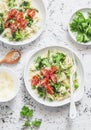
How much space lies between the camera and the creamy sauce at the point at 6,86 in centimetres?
492

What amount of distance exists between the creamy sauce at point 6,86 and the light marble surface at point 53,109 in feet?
0.21

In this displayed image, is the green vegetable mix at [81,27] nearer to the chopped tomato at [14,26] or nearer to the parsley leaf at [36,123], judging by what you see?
the chopped tomato at [14,26]

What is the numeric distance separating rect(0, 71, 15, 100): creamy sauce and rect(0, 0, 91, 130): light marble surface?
7cm

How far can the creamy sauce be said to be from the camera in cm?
492

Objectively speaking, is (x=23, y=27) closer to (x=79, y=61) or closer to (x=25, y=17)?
(x=25, y=17)

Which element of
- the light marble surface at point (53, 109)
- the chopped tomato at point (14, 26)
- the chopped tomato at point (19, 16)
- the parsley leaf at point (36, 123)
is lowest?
the parsley leaf at point (36, 123)

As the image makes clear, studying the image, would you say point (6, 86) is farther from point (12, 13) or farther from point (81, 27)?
point (81, 27)

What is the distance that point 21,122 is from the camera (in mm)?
4988

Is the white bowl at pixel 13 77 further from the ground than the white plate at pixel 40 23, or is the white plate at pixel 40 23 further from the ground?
the white plate at pixel 40 23

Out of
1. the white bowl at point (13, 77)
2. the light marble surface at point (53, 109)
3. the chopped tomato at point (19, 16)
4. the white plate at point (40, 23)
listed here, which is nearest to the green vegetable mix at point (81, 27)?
the light marble surface at point (53, 109)

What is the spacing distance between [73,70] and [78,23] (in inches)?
10.7

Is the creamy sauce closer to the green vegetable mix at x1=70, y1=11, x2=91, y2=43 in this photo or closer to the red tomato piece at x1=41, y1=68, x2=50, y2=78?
the red tomato piece at x1=41, y1=68, x2=50, y2=78

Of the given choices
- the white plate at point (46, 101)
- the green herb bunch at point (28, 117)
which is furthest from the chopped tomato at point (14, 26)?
the green herb bunch at point (28, 117)

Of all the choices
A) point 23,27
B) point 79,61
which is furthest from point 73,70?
point 23,27
